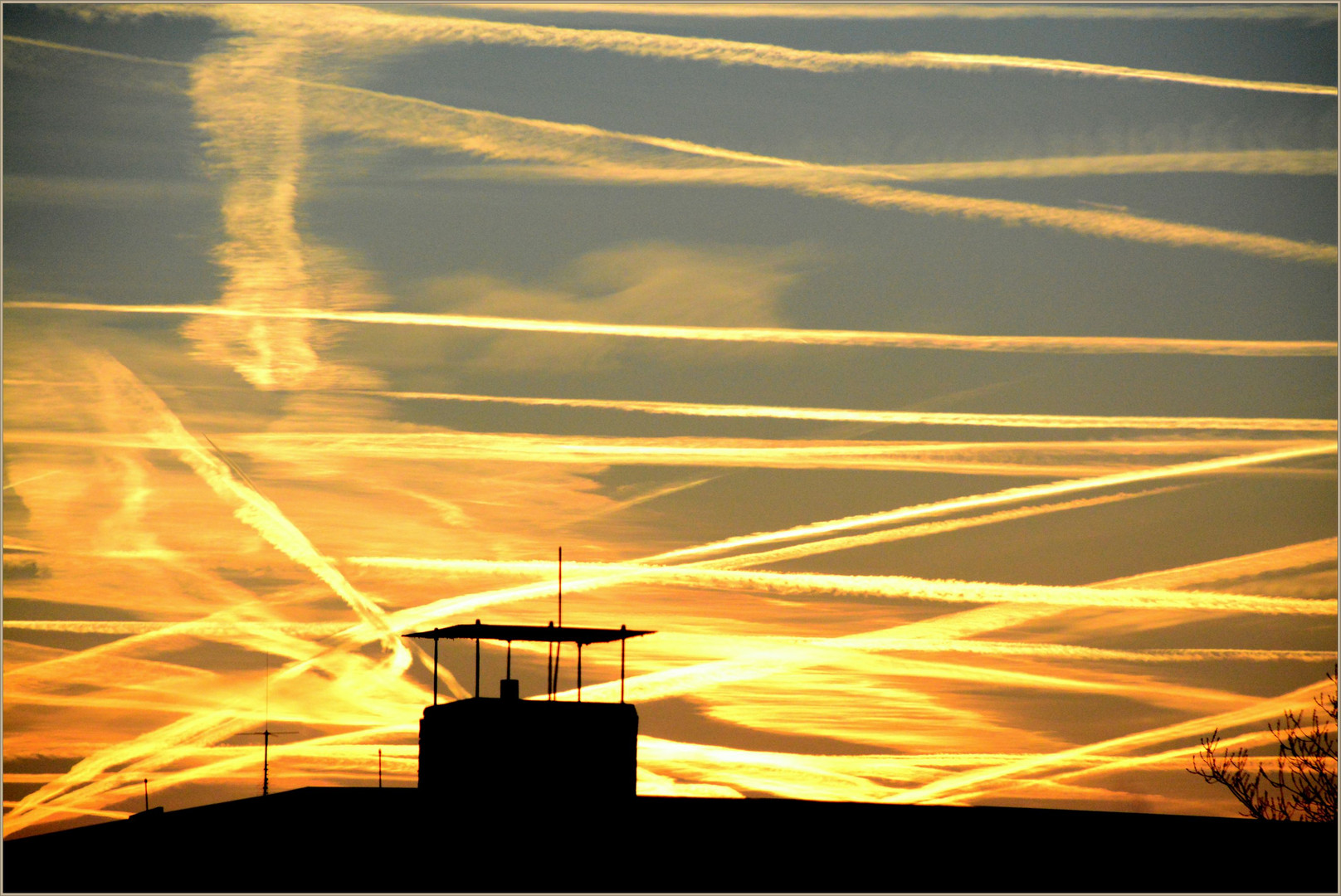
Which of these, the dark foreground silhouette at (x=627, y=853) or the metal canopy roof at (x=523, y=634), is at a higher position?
the metal canopy roof at (x=523, y=634)

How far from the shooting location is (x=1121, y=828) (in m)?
37.8

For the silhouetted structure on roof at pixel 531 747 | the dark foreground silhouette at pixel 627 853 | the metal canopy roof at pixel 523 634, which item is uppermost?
the metal canopy roof at pixel 523 634

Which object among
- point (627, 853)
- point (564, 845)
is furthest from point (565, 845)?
point (627, 853)

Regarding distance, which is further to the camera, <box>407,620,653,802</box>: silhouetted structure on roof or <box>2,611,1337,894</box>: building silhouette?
<box>407,620,653,802</box>: silhouetted structure on roof

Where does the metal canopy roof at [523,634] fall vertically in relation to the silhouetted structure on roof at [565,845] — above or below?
above

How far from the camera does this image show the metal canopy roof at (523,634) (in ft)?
111

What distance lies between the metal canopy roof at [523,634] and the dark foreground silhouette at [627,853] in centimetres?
351

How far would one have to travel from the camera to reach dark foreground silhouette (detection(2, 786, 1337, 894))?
99.1 feet

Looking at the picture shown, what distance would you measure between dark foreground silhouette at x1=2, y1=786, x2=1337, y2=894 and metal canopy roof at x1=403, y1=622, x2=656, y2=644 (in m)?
3.51

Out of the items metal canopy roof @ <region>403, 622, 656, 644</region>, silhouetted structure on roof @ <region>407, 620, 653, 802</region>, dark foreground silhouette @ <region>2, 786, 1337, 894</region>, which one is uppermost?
metal canopy roof @ <region>403, 622, 656, 644</region>

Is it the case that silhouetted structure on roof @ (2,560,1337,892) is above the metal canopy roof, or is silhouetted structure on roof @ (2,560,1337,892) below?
below

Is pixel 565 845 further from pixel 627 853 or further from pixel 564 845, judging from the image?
pixel 627 853

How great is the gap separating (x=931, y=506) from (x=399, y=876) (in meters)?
33.1

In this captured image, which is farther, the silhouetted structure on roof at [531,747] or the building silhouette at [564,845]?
the silhouetted structure on roof at [531,747]
